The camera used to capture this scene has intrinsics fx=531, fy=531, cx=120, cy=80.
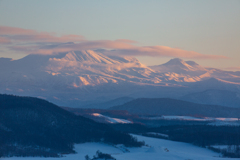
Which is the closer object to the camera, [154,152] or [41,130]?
[154,152]

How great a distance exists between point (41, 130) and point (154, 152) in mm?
24173

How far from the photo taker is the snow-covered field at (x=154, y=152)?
84375 millimetres

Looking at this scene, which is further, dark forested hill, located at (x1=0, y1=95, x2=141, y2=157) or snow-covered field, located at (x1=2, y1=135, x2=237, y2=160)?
dark forested hill, located at (x1=0, y1=95, x2=141, y2=157)

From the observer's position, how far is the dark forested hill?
88.8 m

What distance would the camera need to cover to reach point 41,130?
101 metres

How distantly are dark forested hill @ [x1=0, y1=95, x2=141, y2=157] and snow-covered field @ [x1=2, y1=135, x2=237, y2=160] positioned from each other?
9.58 feet

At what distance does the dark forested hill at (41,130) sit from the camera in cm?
8881

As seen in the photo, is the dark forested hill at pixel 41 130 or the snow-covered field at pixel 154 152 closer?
the snow-covered field at pixel 154 152

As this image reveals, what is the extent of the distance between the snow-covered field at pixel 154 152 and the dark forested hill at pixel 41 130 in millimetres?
2919

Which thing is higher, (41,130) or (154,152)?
(41,130)

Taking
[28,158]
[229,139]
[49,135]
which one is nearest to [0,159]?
[28,158]

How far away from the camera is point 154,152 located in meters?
89.1

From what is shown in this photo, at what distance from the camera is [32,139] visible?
3686 inches

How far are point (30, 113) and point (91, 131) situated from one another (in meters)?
13.3
